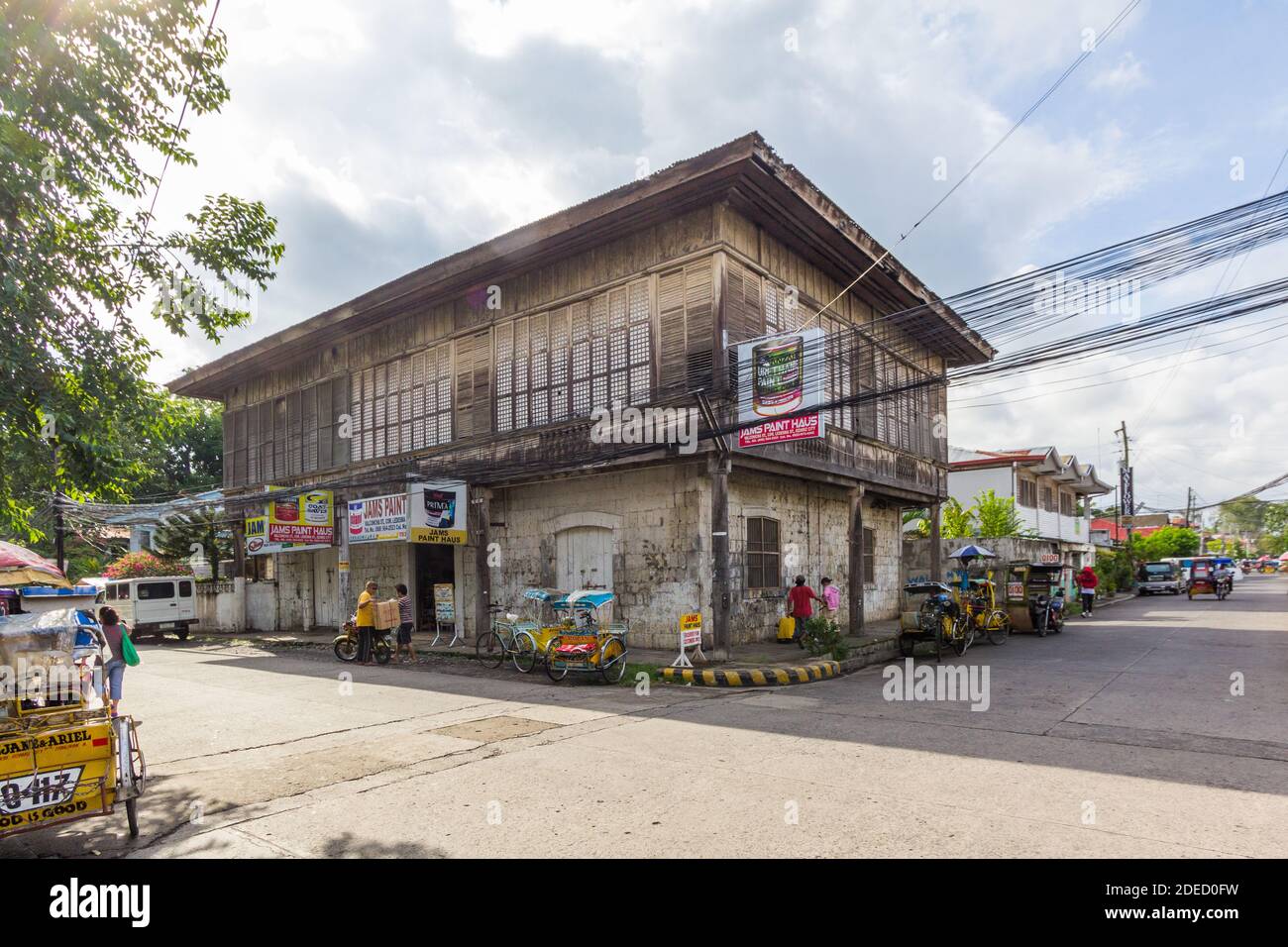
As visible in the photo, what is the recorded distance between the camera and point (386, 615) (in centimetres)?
1534

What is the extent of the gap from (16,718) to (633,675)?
8.56m

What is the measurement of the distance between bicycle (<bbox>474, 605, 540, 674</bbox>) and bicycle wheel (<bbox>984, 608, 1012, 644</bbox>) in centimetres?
974

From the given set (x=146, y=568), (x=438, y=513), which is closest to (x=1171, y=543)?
(x=438, y=513)

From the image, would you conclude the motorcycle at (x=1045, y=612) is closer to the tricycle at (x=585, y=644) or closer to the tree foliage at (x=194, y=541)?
the tricycle at (x=585, y=644)

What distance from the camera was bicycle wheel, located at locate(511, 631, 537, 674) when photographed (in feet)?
43.8

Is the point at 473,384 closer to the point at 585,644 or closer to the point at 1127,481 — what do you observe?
the point at 585,644

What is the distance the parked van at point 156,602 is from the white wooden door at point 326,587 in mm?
4183

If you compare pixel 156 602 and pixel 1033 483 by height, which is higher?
pixel 1033 483

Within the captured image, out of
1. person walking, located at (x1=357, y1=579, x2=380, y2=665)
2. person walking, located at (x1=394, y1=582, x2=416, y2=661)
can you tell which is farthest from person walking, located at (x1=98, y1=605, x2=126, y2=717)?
person walking, located at (x1=394, y1=582, x2=416, y2=661)

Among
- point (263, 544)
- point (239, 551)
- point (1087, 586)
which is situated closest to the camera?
point (263, 544)

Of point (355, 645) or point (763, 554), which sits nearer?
point (355, 645)

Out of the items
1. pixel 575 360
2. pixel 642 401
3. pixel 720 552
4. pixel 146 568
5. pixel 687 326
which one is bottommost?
pixel 146 568

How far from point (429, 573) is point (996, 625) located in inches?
571

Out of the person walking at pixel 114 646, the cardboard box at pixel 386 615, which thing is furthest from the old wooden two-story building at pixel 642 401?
the person walking at pixel 114 646
